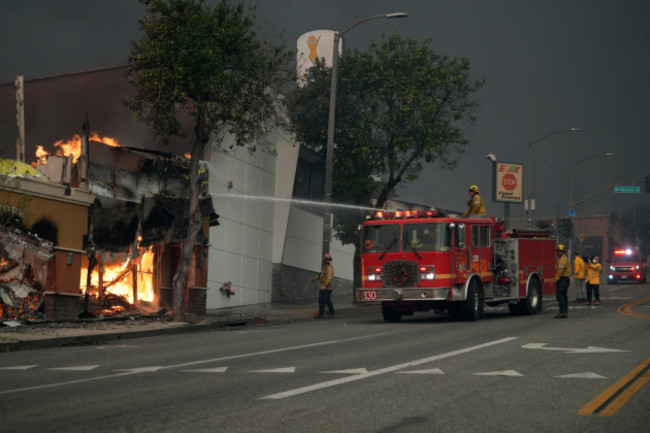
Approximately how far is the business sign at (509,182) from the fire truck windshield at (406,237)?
33.9 meters

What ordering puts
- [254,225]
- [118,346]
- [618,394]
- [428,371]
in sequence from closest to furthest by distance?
[618,394] < [428,371] < [118,346] < [254,225]

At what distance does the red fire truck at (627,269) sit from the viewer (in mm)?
51844

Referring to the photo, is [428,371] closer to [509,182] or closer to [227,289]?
[227,289]

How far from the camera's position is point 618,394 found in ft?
29.5

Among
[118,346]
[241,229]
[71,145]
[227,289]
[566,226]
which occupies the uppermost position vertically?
[71,145]

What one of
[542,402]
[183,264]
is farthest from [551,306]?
[542,402]

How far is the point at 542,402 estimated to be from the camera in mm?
8484

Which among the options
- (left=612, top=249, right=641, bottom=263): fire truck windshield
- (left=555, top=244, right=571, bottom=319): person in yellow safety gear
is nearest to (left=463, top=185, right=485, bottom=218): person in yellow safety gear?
(left=555, top=244, right=571, bottom=319): person in yellow safety gear

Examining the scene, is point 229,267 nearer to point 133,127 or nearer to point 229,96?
point 133,127

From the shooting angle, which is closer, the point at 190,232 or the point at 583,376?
the point at 583,376

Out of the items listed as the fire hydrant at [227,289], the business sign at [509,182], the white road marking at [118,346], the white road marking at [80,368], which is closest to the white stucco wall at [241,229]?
the fire hydrant at [227,289]

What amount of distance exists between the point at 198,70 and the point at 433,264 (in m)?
7.63

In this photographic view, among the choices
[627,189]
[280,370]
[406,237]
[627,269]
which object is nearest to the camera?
[280,370]

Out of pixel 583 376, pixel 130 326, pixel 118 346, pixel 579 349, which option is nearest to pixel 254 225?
pixel 130 326
